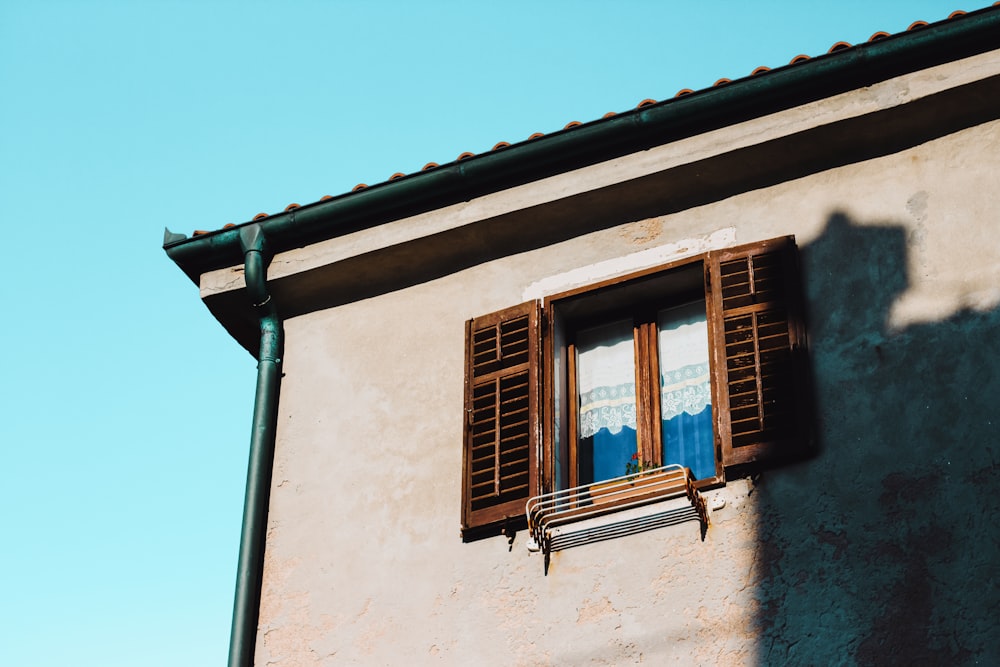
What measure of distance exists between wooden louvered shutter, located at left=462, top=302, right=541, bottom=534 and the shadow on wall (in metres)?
1.43

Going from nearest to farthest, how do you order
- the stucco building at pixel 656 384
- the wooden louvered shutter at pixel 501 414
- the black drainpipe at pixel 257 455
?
the stucco building at pixel 656 384, the wooden louvered shutter at pixel 501 414, the black drainpipe at pixel 257 455

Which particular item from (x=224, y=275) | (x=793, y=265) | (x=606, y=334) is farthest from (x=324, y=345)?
(x=793, y=265)

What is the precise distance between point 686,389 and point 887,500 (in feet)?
5.15

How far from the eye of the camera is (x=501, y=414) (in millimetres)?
9008

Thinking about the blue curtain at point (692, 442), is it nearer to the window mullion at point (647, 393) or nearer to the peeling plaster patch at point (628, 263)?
the window mullion at point (647, 393)

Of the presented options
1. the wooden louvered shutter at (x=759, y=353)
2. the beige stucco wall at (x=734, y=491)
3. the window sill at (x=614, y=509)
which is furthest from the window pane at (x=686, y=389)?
the beige stucco wall at (x=734, y=491)

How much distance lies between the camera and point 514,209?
31.4ft

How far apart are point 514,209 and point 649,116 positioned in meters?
1.00

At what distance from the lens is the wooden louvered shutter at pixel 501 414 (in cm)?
866

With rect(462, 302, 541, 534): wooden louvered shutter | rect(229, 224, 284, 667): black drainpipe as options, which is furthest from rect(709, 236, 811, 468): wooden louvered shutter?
rect(229, 224, 284, 667): black drainpipe

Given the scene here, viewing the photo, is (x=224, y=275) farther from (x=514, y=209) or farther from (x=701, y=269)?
(x=701, y=269)

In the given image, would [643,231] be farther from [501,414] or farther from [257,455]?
[257,455]

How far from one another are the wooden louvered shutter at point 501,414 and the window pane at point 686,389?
732 mm

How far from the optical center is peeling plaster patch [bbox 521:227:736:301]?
29.8ft
